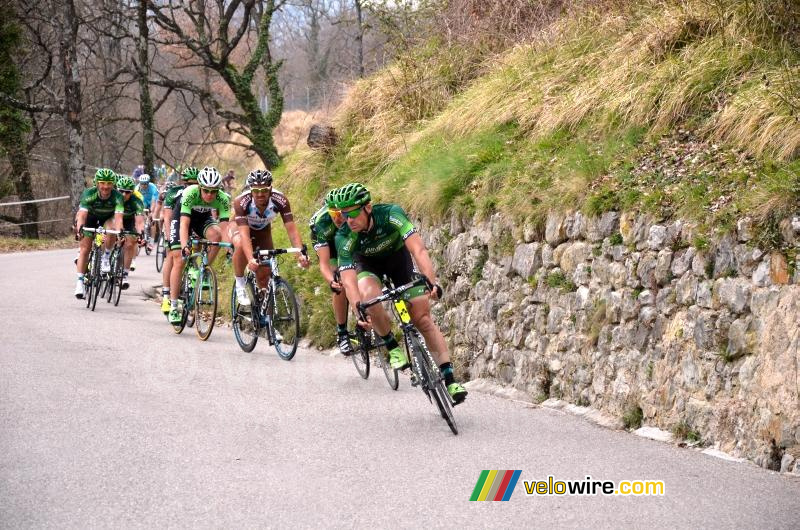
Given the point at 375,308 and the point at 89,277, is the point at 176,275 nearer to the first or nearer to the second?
the point at 89,277

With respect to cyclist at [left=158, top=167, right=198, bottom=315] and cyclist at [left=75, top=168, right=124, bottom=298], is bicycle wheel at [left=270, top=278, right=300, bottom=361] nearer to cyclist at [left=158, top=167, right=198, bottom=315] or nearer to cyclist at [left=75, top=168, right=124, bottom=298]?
cyclist at [left=158, top=167, right=198, bottom=315]

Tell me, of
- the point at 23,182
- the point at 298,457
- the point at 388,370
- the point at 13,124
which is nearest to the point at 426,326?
the point at 298,457

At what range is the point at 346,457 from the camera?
6781 millimetres

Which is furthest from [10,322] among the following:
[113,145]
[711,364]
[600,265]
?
[113,145]

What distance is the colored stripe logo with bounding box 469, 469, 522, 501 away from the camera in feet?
19.1

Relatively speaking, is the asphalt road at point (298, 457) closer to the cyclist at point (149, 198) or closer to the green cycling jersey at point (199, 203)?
the green cycling jersey at point (199, 203)

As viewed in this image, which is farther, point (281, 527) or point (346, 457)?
point (346, 457)

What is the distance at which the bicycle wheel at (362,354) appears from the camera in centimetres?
1007

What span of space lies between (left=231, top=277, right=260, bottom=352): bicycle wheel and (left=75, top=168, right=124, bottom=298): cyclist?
4296mm

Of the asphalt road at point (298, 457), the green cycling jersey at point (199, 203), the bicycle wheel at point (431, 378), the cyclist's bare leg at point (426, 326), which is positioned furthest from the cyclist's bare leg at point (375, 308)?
the green cycling jersey at point (199, 203)

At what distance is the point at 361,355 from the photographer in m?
10.4

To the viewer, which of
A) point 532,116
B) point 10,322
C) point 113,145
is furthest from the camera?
point 113,145

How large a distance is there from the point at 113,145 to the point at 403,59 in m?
31.3

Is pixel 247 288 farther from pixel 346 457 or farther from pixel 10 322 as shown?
pixel 346 457
